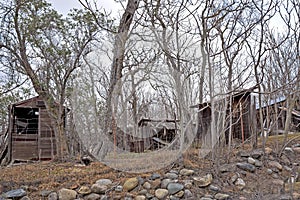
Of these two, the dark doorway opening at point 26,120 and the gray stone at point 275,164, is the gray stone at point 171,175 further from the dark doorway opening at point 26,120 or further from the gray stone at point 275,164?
the dark doorway opening at point 26,120

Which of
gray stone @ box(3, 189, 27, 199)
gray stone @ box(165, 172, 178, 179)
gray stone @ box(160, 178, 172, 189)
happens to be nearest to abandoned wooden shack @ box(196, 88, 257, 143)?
gray stone @ box(165, 172, 178, 179)

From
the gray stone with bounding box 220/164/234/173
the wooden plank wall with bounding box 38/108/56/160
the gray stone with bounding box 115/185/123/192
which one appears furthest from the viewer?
the wooden plank wall with bounding box 38/108/56/160

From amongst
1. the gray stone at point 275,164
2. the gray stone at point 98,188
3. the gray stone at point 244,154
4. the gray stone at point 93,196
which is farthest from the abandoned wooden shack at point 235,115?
the gray stone at point 93,196

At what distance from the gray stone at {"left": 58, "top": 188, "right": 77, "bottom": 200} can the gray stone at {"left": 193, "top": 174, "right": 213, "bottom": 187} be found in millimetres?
1620

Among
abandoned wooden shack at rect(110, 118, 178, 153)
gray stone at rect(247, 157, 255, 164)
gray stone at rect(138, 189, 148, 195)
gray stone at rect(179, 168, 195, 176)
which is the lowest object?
gray stone at rect(138, 189, 148, 195)

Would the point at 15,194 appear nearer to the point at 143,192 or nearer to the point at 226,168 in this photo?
the point at 143,192

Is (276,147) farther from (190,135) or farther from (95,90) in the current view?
(95,90)

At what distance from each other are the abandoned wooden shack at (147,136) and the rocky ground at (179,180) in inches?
23.0

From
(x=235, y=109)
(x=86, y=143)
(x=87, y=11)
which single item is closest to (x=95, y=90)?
(x=86, y=143)

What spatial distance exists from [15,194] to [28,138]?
419 cm

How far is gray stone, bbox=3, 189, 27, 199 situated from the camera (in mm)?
3574

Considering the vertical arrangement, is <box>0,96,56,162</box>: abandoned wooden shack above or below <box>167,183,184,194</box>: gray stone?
above

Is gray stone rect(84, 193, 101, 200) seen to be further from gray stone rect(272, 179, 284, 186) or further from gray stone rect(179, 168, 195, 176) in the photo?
gray stone rect(272, 179, 284, 186)

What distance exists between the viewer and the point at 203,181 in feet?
13.0
